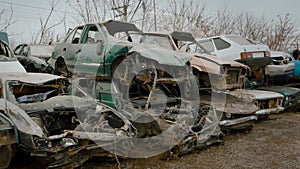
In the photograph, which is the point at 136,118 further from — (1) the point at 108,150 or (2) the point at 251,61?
(2) the point at 251,61

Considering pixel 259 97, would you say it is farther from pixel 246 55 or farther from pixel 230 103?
pixel 246 55

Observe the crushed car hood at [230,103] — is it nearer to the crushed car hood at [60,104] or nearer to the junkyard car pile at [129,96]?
the junkyard car pile at [129,96]

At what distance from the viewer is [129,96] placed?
17.4ft

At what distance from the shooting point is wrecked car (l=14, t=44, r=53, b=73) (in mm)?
10373

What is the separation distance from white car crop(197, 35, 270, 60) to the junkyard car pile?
0.03 meters

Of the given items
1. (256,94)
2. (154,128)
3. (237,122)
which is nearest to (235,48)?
(256,94)

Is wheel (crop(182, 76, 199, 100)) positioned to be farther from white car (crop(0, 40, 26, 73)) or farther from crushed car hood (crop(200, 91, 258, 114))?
white car (crop(0, 40, 26, 73))

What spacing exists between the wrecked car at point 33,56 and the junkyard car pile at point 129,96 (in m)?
3.16

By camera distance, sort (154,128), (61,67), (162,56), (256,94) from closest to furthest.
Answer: (154,128) < (162,56) < (256,94) < (61,67)

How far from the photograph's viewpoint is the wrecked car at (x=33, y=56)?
10373 mm

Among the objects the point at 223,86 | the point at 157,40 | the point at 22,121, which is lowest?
the point at 223,86

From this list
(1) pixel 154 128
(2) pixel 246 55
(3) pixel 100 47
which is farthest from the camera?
(2) pixel 246 55

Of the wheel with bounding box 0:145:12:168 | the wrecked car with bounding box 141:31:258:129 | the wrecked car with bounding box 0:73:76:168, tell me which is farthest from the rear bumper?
the wheel with bounding box 0:145:12:168

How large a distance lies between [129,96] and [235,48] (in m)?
3.44
